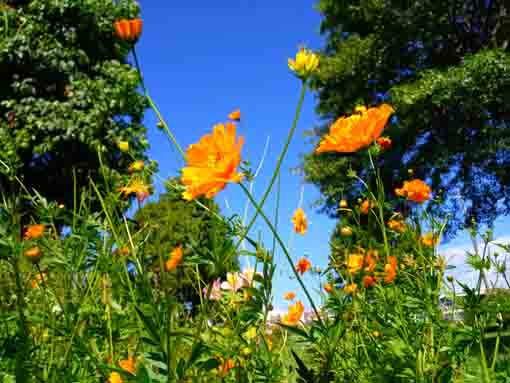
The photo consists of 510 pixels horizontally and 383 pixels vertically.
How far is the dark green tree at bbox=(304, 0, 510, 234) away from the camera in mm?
8805

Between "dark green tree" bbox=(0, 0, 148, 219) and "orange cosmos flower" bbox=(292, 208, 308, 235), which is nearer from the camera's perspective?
"orange cosmos flower" bbox=(292, 208, 308, 235)

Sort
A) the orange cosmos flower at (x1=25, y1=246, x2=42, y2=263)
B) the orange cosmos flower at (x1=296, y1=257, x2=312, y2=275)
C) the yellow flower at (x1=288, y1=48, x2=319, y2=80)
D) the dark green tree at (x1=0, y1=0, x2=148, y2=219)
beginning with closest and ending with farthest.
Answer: the yellow flower at (x1=288, y1=48, x2=319, y2=80)
the orange cosmos flower at (x1=25, y1=246, x2=42, y2=263)
the orange cosmos flower at (x1=296, y1=257, x2=312, y2=275)
the dark green tree at (x1=0, y1=0, x2=148, y2=219)

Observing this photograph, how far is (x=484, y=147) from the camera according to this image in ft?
27.9

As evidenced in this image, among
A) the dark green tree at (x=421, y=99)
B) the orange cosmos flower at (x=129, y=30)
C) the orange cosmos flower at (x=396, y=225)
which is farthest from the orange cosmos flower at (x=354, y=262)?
the dark green tree at (x=421, y=99)

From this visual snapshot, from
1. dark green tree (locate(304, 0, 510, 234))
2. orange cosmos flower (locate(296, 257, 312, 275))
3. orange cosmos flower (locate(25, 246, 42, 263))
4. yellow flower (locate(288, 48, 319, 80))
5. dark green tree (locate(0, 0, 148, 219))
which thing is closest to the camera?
yellow flower (locate(288, 48, 319, 80))

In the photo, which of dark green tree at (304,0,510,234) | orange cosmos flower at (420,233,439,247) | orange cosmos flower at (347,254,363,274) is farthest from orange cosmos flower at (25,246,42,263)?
dark green tree at (304,0,510,234)

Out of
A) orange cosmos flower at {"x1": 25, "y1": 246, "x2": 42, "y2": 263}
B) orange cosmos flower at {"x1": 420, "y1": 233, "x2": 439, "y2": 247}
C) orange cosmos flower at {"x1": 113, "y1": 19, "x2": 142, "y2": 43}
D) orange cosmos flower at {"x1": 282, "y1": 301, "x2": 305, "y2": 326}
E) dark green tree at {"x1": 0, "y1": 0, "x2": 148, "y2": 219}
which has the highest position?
dark green tree at {"x1": 0, "y1": 0, "x2": 148, "y2": 219}

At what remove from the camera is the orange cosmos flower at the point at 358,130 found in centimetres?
86

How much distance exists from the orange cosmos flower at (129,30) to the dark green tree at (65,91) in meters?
6.51

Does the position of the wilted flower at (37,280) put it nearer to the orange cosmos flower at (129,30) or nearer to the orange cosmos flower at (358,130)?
the orange cosmos flower at (129,30)

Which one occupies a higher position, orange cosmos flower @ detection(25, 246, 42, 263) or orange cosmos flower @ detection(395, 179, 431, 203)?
orange cosmos flower @ detection(395, 179, 431, 203)

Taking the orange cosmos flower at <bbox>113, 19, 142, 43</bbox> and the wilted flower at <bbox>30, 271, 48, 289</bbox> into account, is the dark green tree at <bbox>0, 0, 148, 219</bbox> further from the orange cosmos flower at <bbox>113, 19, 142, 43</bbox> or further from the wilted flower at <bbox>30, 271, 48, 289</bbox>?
the orange cosmos flower at <bbox>113, 19, 142, 43</bbox>

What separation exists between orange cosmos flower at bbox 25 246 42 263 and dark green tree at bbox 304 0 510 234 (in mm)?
7836

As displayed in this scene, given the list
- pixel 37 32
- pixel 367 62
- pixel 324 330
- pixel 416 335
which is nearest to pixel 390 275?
pixel 416 335
